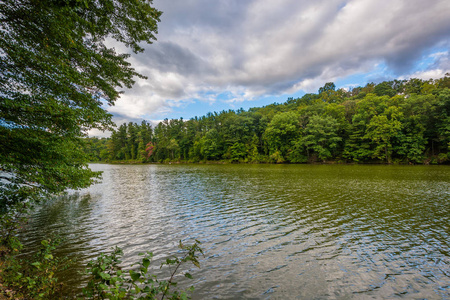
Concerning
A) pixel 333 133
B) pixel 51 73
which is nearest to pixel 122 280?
pixel 51 73

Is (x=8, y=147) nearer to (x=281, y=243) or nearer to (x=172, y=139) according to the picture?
(x=281, y=243)

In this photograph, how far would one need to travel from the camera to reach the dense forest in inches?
1762

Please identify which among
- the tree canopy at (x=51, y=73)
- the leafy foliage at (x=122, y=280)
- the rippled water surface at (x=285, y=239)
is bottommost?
the rippled water surface at (x=285, y=239)

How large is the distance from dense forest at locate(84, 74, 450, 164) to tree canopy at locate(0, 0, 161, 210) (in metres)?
36.8

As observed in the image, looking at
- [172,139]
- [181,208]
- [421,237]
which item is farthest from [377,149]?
[172,139]

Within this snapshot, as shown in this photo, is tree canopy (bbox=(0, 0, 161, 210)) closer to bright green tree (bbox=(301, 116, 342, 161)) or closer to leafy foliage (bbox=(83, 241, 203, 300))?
leafy foliage (bbox=(83, 241, 203, 300))

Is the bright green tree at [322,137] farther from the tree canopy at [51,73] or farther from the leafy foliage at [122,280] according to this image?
the leafy foliage at [122,280]

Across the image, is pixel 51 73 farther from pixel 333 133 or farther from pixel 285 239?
pixel 333 133

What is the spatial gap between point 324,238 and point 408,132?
56.7 m

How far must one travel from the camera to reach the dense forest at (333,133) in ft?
147

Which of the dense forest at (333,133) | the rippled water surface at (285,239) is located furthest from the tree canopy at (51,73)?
the dense forest at (333,133)

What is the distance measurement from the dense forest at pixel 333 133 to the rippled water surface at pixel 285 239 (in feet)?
115

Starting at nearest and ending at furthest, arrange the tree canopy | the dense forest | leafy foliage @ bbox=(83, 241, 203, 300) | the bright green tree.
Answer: leafy foliage @ bbox=(83, 241, 203, 300) < the tree canopy < the dense forest < the bright green tree

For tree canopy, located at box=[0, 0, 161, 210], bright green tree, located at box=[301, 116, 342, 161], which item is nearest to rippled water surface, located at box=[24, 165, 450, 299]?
tree canopy, located at box=[0, 0, 161, 210]
